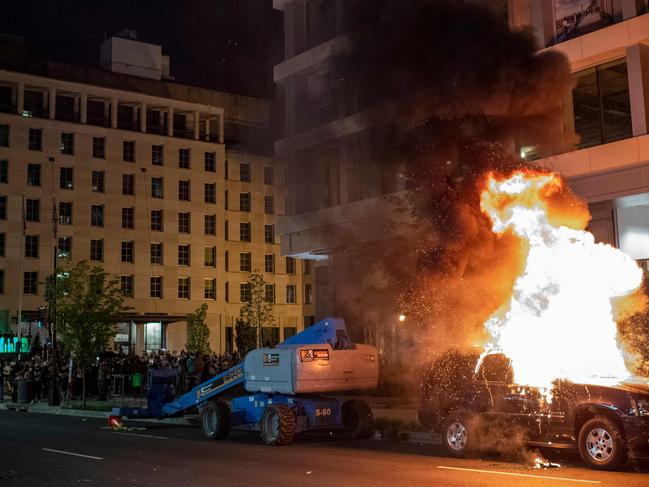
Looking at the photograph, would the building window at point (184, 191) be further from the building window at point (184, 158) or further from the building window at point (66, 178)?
the building window at point (66, 178)

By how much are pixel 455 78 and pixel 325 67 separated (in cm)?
1132

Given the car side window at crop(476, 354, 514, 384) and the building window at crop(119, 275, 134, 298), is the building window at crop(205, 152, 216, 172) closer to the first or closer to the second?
the building window at crop(119, 275, 134, 298)

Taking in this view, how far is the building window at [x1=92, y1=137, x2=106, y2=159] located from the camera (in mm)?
63969

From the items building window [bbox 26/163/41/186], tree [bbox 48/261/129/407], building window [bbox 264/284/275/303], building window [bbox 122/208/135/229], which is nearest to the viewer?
tree [bbox 48/261/129/407]

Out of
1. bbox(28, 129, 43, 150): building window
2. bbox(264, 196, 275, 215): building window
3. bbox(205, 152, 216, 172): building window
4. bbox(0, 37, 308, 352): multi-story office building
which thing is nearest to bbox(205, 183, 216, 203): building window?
bbox(0, 37, 308, 352): multi-story office building

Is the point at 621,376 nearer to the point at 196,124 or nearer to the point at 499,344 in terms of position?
the point at 499,344

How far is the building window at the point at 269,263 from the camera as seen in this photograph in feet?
235

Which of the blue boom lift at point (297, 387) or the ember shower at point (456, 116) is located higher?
the ember shower at point (456, 116)

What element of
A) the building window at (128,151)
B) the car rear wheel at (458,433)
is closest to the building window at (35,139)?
the building window at (128,151)

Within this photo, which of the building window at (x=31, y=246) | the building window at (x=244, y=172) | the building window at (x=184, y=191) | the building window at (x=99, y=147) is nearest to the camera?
the building window at (x=31, y=246)

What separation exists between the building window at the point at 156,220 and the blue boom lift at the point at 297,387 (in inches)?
1962

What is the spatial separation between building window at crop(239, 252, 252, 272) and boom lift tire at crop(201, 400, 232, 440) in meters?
54.0

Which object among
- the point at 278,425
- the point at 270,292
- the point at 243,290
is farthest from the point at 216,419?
the point at 270,292

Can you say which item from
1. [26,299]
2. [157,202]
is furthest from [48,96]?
[26,299]
